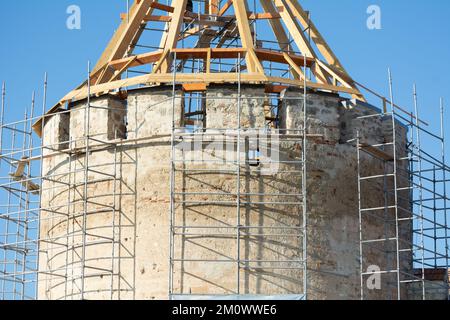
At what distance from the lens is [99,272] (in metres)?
21.8

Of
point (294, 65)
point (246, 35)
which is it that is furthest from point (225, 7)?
point (294, 65)

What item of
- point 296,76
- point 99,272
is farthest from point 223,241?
point 296,76

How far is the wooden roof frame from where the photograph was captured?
22.5 meters

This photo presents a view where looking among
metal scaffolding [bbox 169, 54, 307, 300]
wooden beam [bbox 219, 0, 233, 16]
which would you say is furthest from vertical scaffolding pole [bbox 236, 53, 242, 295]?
wooden beam [bbox 219, 0, 233, 16]

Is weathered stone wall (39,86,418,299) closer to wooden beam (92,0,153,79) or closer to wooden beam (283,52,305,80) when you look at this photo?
wooden beam (283,52,305,80)

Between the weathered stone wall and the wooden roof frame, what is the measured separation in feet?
1.10

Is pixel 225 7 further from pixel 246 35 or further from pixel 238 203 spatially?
pixel 238 203

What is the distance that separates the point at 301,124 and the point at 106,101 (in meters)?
3.30

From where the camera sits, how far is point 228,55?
77.5 feet

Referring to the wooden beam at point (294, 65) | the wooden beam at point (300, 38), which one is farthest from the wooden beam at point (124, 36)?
the wooden beam at point (294, 65)

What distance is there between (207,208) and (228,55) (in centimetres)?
335

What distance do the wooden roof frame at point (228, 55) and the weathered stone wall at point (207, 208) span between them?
0.34 meters

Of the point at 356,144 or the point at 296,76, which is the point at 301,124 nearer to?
the point at 356,144

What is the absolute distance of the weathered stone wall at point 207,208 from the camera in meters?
21.3
